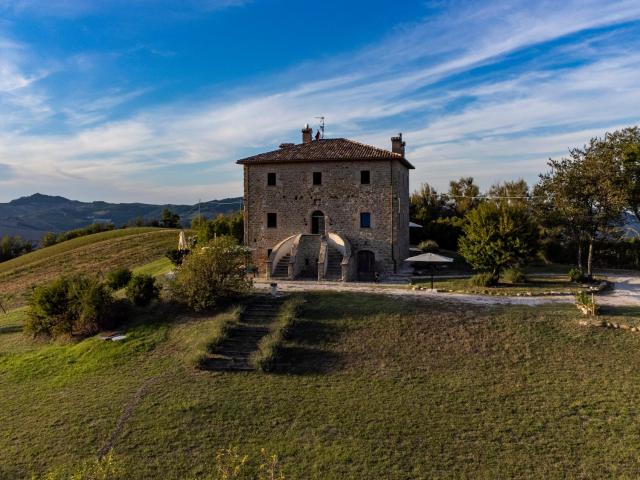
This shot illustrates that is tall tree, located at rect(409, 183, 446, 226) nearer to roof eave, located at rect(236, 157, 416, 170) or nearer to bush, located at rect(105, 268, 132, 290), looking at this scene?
roof eave, located at rect(236, 157, 416, 170)

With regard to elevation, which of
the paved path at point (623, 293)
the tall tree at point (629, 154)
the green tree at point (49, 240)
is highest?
the tall tree at point (629, 154)

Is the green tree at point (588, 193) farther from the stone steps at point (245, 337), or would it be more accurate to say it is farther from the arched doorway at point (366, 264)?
the stone steps at point (245, 337)

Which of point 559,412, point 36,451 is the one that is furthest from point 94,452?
point 559,412

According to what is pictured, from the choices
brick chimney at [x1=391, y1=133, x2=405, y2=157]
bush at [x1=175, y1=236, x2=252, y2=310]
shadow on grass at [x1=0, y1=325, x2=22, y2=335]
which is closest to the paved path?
brick chimney at [x1=391, y1=133, x2=405, y2=157]

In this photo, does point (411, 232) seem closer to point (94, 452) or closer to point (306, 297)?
point (306, 297)

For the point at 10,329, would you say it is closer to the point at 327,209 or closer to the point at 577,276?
the point at 327,209

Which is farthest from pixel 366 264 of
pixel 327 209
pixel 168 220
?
pixel 168 220

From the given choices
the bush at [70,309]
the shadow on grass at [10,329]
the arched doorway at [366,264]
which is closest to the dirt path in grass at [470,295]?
the arched doorway at [366,264]
